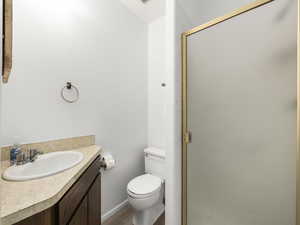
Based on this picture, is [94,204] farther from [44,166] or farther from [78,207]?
[44,166]

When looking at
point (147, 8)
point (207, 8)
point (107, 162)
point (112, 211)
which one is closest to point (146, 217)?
point (112, 211)

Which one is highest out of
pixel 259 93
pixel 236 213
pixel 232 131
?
pixel 259 93

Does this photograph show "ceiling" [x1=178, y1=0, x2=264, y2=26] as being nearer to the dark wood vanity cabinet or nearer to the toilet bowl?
the dark wood vanity cabinet

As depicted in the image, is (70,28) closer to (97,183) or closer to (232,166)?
(97,183)

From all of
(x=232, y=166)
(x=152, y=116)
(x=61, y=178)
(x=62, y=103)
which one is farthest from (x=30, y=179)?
(x=152, y=116)

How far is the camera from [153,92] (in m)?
2.20

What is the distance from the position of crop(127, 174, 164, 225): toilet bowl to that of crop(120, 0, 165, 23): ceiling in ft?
7.10

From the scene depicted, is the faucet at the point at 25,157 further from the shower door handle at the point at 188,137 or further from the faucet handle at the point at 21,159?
the shower door handle at the point at 188,137

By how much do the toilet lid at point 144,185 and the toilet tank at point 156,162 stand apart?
0.16 meters

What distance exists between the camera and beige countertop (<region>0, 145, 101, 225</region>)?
0.49 m

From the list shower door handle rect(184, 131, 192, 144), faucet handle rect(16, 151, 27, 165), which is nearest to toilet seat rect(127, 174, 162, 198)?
shower door handle rect(184, 131, 192, 144)

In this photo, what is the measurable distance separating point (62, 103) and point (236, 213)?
168 cm

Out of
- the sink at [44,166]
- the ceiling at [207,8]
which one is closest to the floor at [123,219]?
the sink at [44,166]

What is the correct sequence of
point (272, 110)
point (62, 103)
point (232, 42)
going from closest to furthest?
point (272, 110), point (232, 42), point (62, 103)
